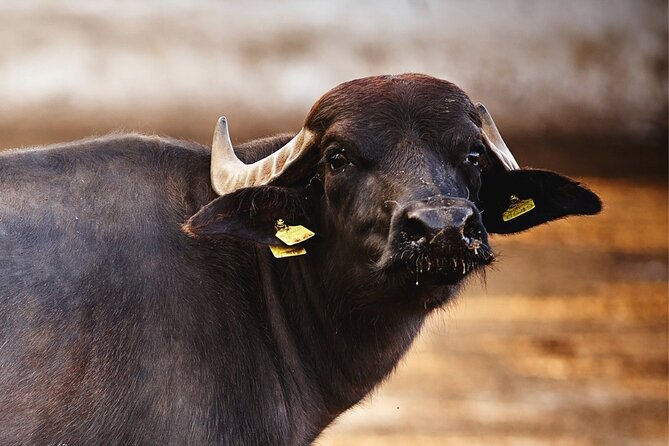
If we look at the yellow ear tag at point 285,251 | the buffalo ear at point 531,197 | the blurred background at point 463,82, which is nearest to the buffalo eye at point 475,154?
the buffalo ear at point 531,197

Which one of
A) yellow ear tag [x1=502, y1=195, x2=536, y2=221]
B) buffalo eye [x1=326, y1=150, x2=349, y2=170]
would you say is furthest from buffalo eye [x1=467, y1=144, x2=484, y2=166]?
buffalo eye [x1=326, y1=150, x2=349, y2=170]

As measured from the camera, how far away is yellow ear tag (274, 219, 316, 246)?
6984 mm

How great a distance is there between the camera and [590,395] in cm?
1420

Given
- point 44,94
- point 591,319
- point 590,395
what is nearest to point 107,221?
point 590,395

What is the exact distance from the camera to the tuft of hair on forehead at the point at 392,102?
683 centimetres

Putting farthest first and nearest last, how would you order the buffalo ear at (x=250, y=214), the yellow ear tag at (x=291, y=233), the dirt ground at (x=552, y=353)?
the dirt ground at (x=552, y=353) → the yellow ear tag at (x=291, y=233) → the buffalo ear at (x=250, y=214)

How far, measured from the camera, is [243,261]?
7168 mm

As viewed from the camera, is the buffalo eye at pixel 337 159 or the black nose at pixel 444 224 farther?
the buffalo eye at pixel 337 159

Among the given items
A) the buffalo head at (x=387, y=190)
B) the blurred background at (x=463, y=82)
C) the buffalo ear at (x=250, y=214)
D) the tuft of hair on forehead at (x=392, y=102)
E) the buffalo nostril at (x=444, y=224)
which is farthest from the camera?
the blurred background at (x=463, y=82)

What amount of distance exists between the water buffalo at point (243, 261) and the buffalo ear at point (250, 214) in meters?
0.01

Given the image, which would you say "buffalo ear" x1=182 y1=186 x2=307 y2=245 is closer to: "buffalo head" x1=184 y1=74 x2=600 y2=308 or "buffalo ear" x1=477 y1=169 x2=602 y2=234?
"buffalo head" x1=184 y1=74 x2=600 y2=308

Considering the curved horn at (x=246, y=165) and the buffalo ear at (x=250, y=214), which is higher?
the curved horn at (x=246, y=165)

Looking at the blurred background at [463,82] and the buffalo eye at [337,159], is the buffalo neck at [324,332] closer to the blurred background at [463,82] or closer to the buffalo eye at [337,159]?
the buffalo eye at [337,159]

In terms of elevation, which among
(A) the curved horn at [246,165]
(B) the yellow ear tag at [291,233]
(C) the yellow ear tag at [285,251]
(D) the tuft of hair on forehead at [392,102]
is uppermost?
(D) the tuft of hair on forehead at [392,102]
